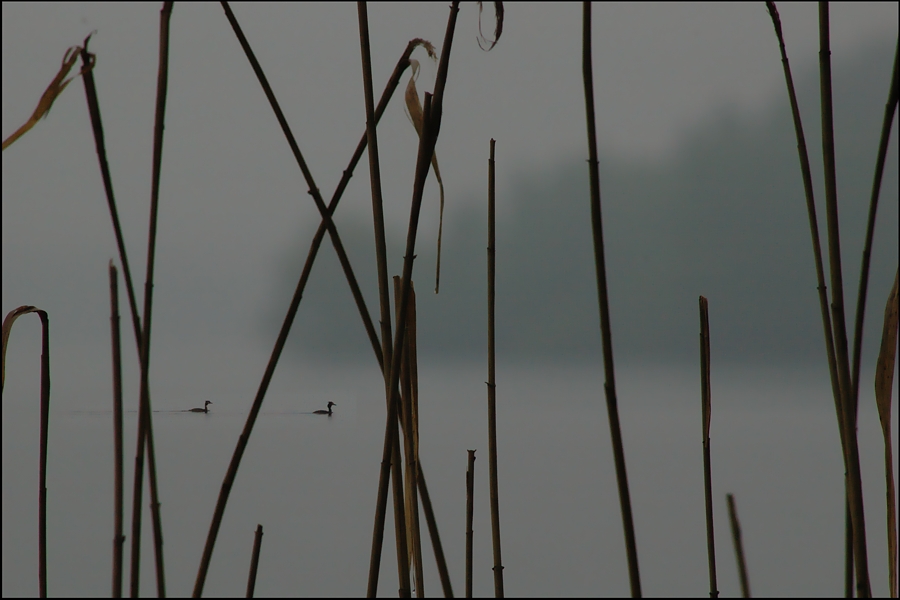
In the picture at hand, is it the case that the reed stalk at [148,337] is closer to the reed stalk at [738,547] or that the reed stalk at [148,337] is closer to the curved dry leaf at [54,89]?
the curved dry leaf at [54,89]

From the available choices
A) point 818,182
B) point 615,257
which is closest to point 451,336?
point 615,257

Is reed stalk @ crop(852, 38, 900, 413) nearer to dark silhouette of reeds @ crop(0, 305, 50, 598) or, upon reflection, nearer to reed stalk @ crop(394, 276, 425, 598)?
reed stalk @ crop(394, 276, 425, 598)

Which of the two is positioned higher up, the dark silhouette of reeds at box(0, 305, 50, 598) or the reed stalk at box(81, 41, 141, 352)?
the reed stalk at box(81, 41, 141, 352)

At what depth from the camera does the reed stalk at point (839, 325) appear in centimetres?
21

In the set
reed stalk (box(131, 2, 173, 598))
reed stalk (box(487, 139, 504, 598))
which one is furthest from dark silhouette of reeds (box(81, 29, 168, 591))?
reed stalk (box(487, 139, 504, 598))

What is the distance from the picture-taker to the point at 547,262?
116cm

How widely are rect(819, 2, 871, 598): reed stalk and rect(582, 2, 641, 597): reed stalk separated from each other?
0.07 metres

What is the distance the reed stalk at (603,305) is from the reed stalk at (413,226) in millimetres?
46

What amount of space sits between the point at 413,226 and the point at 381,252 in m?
0.04

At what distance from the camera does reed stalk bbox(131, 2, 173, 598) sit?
0.71ft

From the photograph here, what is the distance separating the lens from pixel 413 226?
0.68ft

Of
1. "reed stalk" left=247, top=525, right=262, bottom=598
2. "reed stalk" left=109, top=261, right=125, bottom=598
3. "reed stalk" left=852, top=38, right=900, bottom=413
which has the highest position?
"reed stalk" left=852, top=38, right=900, bottom=413

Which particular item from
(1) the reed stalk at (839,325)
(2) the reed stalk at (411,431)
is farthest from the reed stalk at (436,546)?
(1) the reed stalk at (839,325)

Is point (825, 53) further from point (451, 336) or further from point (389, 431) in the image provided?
point (451, 336)
